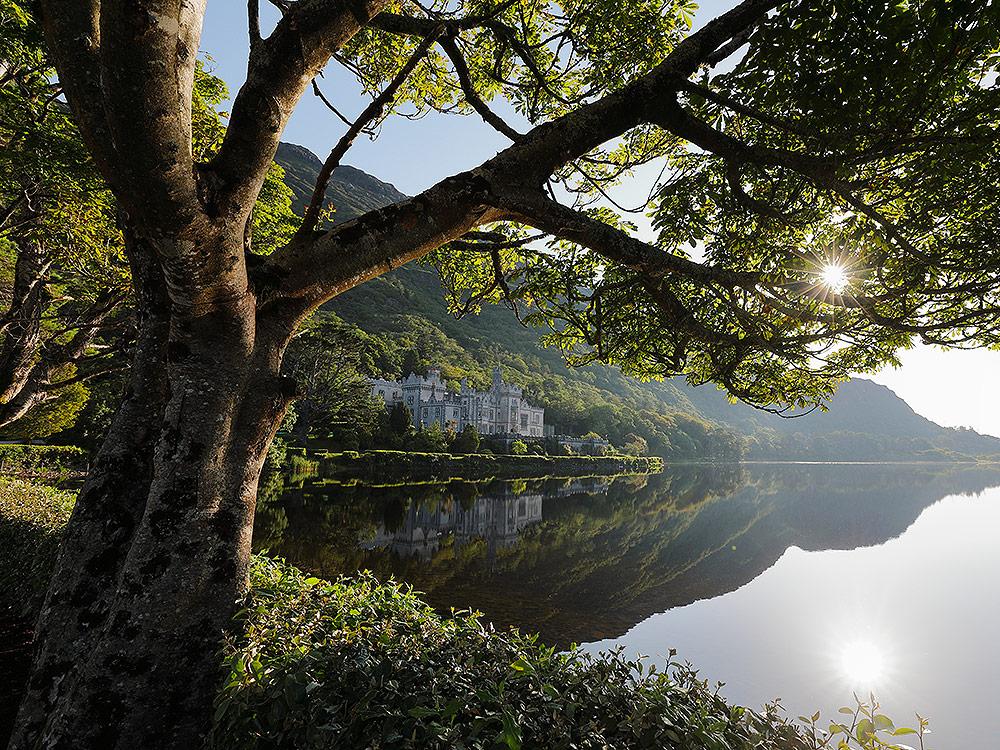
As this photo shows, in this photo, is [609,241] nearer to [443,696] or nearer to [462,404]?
[443,696]


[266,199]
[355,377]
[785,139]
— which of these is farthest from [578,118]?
[355,377]

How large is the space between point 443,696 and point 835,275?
4.80m

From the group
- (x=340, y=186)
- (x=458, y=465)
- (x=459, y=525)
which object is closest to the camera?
(x=459, y=525)

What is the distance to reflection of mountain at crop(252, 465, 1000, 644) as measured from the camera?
13.0m

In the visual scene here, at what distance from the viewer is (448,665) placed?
8.55 feet

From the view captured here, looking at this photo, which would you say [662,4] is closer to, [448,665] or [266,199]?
[448,665]

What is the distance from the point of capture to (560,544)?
66.1 ft

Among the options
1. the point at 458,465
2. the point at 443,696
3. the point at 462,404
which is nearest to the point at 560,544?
the point at 443,696

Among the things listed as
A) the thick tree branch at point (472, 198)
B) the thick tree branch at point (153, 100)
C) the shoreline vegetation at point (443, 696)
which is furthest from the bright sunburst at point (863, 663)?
the thick tree branch at point (153, 100)

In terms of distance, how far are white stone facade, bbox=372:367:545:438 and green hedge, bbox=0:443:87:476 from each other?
44794 mm

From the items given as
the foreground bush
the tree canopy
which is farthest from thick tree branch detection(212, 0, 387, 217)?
the foreground bush

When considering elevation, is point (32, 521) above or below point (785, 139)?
below

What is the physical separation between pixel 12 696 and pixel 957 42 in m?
9.43

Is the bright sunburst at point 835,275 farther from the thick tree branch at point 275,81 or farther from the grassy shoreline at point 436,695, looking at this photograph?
the thick tree branch at point 275,81
